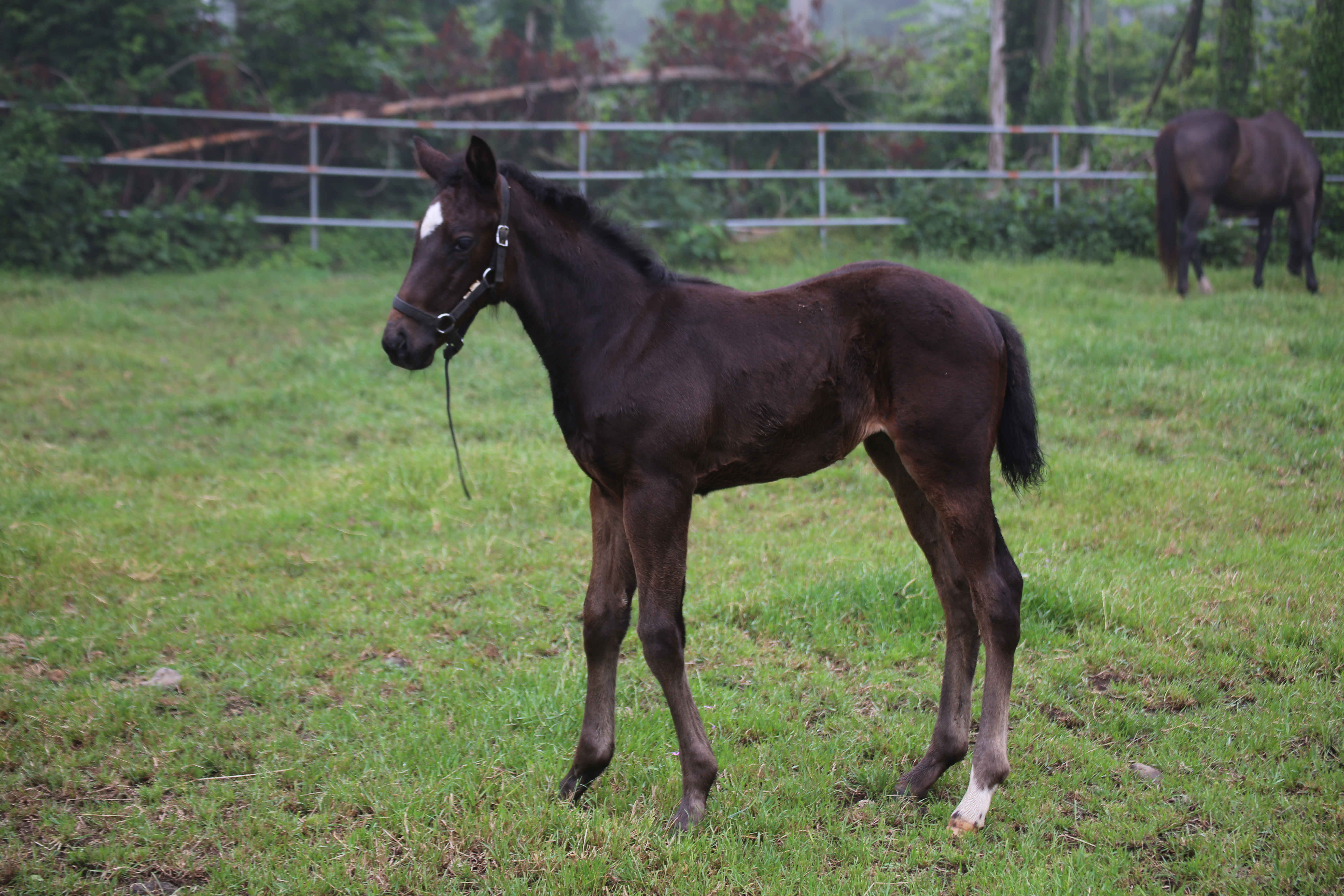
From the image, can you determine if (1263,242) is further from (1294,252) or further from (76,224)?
(76,224)

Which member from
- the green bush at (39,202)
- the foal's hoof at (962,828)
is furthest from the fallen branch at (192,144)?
the foal's hoof at (962,828)

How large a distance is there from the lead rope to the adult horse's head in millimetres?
114

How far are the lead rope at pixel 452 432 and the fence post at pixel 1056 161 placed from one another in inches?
350

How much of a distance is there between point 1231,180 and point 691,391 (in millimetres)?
9952

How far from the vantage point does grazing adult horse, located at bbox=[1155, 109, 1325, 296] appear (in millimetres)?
10375

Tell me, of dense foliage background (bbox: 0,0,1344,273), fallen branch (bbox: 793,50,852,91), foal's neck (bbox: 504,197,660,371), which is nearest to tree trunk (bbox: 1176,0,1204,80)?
dense foliage background (bbox: 0,0,1344,273)

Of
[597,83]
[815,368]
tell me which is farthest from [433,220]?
[597,83]

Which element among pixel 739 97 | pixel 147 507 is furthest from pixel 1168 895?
pixel 739 97

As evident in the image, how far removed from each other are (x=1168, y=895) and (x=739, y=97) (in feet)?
49.4

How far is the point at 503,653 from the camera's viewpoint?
14.8 ft

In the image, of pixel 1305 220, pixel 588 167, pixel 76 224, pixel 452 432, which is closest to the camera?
pixel 452 432

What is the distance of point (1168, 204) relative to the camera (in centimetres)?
1040

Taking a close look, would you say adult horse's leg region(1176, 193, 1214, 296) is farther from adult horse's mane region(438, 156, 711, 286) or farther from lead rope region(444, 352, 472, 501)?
adult horse's mane region(438, 156, 711, 286)

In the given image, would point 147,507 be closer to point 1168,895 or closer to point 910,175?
point 1168,895
